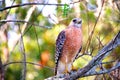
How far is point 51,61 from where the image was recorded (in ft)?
26.1

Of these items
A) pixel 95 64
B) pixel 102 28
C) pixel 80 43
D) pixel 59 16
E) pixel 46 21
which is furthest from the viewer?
pixel 46 21

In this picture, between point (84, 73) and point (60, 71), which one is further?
point (60, 71)

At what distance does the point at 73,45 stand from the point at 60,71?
0.32 meters

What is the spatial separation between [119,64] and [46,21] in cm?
416

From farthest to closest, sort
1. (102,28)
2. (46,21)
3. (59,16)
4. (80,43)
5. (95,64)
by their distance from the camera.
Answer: (46,21) < (102,28) < (59,16) < (80,43) < (95,64)

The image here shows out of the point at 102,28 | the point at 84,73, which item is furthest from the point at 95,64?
the point at 102,28

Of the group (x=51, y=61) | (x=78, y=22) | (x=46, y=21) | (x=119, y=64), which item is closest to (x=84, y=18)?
(x=46, y=21)

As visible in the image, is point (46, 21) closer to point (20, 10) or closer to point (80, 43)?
point (20, 10)

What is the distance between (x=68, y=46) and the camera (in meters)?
4.85

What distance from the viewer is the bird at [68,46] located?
474 cm

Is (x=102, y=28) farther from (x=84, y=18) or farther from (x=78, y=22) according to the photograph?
(x=78, y=22)

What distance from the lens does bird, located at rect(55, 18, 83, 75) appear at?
4.74m

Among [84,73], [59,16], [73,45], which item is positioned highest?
[59,16]

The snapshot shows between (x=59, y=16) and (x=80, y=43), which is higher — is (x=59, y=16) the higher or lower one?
the higher one
